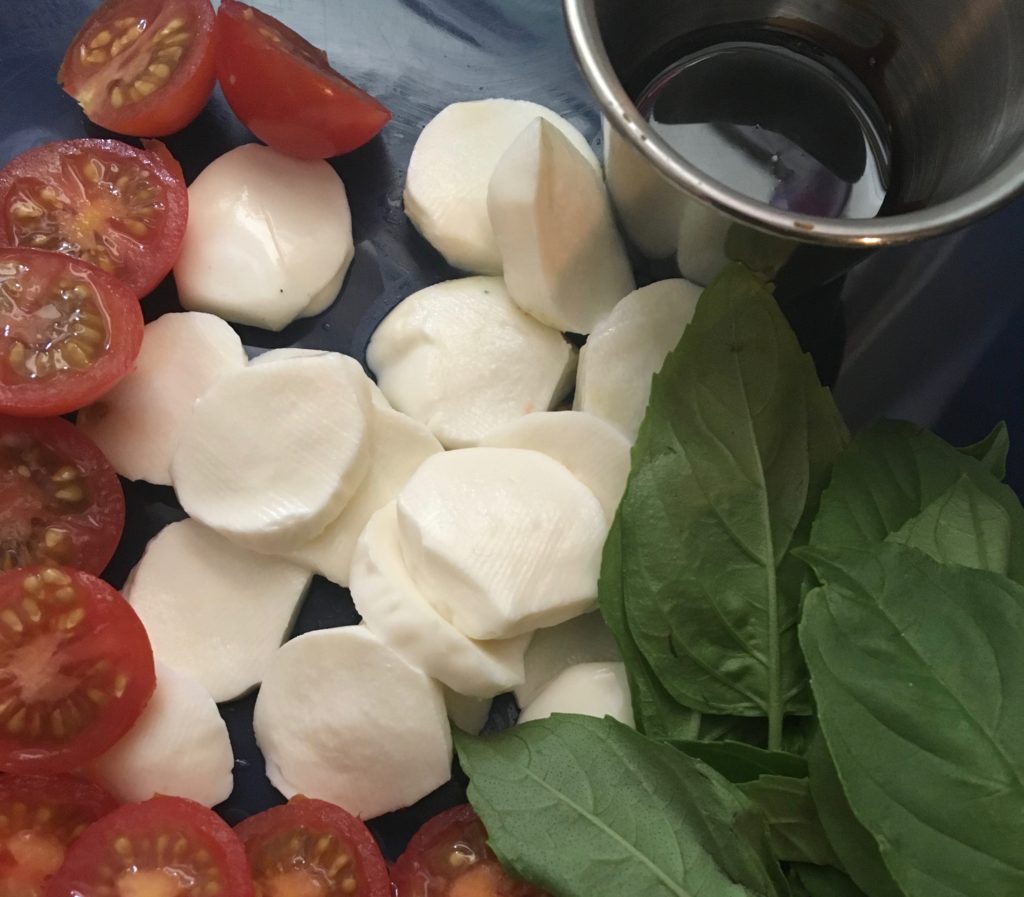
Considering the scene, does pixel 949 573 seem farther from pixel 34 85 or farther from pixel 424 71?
pixel 34 85

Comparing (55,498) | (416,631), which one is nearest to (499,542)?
(416,631)

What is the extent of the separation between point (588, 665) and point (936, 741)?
0.32 m

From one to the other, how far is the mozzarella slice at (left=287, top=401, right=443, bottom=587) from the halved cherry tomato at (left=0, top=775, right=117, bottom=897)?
28 centimetres

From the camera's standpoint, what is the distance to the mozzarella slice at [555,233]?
3.31 feet

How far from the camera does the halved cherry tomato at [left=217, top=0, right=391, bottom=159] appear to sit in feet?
3.40

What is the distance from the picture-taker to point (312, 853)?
36.2 inches

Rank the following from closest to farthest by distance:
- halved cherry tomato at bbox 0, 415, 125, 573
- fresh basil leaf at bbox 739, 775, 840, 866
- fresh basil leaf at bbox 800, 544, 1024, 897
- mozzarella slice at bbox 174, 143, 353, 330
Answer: fresh basil leaf at bbox 800, 544, 1024, 897
fresh basil leaf at bbox 739, 775, 840, 866
halved cherry tomato at bbox 0, 415, 125, 573
mozzarella slice at bbox 174, 143, 353, 330

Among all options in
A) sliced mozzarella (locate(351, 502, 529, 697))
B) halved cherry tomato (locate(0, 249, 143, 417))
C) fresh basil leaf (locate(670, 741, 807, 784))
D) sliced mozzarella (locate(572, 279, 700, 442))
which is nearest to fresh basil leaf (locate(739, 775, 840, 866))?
fresh basil leaf (locate(670, 741, 807, 784))

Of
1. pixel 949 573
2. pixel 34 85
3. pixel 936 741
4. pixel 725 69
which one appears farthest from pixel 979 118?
pixel 34 85

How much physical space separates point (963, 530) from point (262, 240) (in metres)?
0.72

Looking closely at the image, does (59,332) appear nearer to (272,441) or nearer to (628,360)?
(272,441)

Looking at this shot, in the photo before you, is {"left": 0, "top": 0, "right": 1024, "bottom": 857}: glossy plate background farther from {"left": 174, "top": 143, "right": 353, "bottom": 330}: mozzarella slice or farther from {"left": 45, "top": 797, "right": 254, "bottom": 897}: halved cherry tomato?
{"left": 45, "top": 797, "right": 254, "bottom": 897}: halved cherry tomato

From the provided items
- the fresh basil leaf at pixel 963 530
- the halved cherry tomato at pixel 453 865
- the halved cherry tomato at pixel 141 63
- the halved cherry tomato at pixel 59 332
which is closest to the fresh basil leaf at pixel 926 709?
the fresh basil leaf at pixel 963 530

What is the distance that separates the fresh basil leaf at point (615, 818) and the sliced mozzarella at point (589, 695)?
0.20 ft
